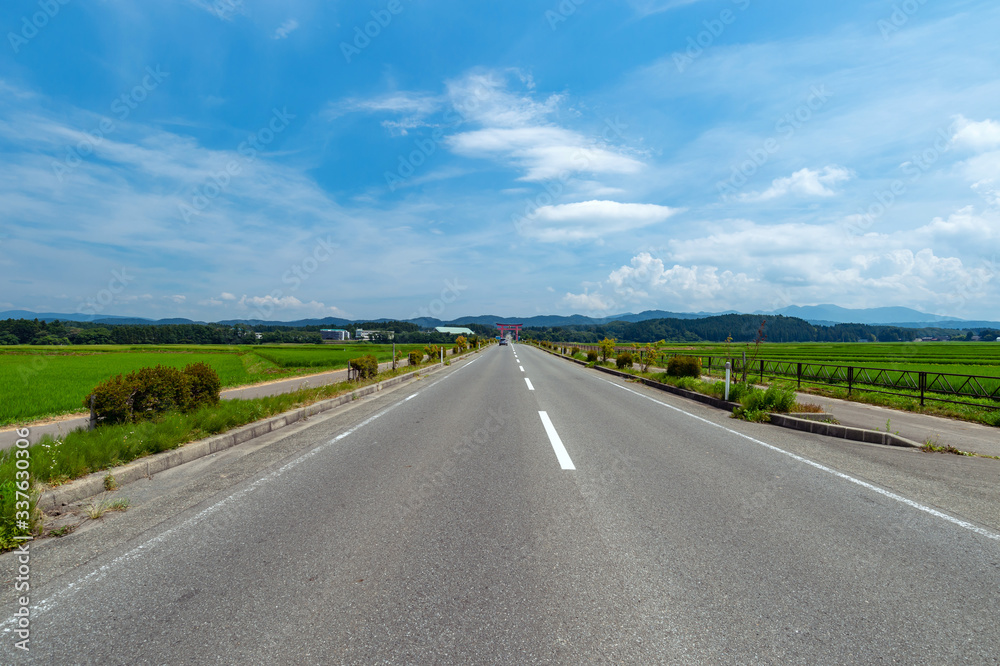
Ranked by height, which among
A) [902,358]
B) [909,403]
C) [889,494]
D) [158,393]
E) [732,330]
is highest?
[732,330]

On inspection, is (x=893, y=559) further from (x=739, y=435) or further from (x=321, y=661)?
(x=739, y=435)

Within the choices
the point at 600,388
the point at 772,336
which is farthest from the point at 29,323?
the point at 772,336

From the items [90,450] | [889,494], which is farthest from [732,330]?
[90,450]

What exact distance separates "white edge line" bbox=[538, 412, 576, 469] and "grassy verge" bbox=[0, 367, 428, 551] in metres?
4.94

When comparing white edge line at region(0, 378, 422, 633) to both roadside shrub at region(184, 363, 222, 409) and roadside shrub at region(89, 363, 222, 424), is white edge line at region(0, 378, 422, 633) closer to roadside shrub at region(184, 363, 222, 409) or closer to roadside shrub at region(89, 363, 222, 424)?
roadside shrub at region(89, 363, 222, 424)

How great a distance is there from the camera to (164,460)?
5.69 m

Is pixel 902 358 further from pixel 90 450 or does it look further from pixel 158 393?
pixel 90 450

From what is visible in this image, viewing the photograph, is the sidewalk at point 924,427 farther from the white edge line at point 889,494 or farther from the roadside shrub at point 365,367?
the roadside shrub at point 365,367

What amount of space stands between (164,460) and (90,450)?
732 mm

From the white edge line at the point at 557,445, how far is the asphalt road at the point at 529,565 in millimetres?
142

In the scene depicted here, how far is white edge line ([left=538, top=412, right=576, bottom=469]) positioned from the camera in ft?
19.0

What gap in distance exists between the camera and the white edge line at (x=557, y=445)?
5801 mm

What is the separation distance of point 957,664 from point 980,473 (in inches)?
203

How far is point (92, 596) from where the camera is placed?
9.05 feet
